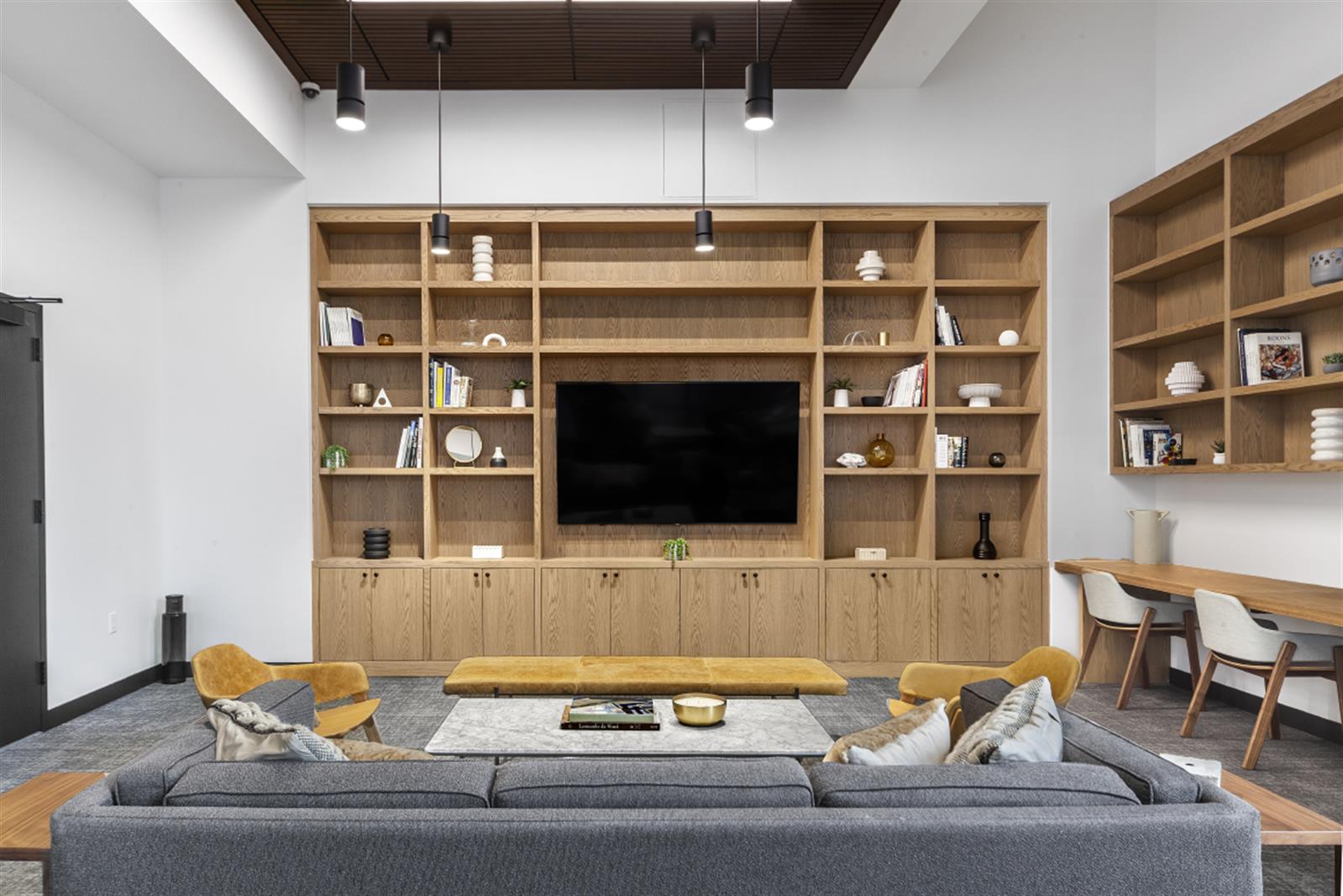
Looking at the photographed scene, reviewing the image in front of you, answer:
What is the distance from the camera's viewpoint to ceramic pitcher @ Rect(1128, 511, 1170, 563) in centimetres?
502

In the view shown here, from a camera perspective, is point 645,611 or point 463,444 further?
point 463,444

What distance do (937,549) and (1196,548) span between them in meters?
1.45

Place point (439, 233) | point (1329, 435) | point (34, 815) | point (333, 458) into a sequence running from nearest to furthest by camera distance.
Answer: point (34, 815), point (1329, 435), point (439, 233), point (333, 458)

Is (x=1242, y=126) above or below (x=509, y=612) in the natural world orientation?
above

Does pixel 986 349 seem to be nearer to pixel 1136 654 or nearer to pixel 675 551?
pixel 1136 654

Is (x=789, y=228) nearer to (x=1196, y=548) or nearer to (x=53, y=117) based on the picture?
(x=1196, y=548)

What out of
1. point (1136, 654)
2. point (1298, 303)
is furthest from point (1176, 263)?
point (1136, 654)

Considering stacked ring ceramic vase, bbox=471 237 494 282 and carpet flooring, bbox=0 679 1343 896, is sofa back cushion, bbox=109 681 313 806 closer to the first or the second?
carpet flooring, bbox=0 679 1343 896

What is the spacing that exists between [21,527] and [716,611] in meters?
3.61

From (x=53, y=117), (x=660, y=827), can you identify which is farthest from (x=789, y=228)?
(x=660, y=827)

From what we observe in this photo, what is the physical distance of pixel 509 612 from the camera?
5.14m

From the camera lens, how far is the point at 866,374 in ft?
18.2

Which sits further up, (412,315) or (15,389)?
(412,315)

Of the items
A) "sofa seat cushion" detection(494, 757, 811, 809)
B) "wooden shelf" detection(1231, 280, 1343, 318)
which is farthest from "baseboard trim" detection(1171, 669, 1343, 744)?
"sofa seat cushion" detection(494, 757, 811, 809)
